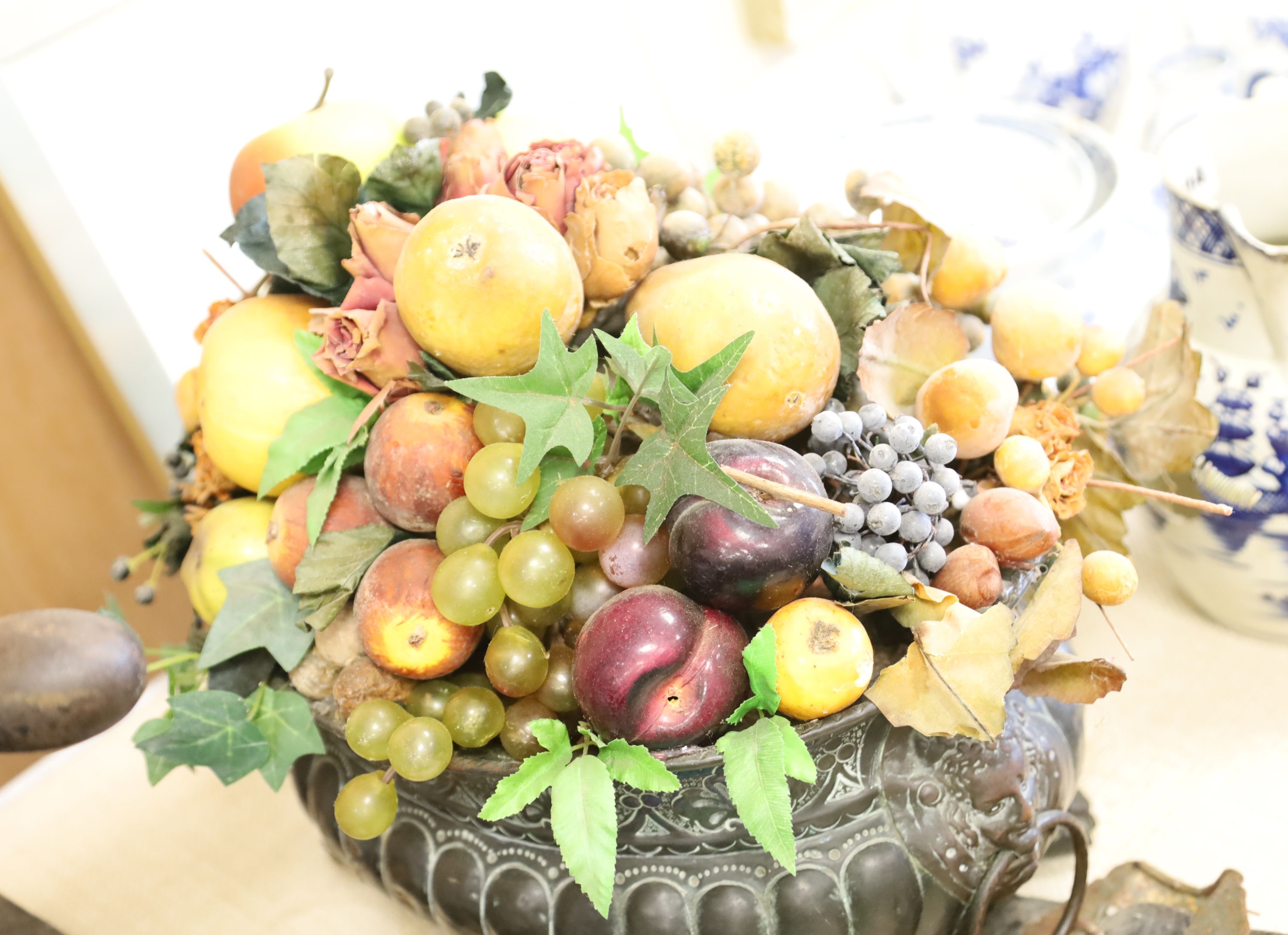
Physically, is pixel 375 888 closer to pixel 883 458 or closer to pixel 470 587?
pixel 470 587

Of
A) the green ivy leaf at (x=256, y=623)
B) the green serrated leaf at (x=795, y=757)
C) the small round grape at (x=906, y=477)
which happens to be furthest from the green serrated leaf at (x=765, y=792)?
the green ivy leaf at (x=256, y=623)

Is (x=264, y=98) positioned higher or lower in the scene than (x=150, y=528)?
higher

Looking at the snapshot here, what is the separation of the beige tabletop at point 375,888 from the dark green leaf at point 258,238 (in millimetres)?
315

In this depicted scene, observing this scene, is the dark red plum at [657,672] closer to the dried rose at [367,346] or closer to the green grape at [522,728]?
the green grape at [522,728]

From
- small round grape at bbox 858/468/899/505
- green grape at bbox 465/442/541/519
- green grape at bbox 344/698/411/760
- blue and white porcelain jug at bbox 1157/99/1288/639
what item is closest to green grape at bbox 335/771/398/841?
green grape at bbox 344/698/411/760

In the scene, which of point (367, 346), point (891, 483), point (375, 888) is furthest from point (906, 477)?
point (375, 888)

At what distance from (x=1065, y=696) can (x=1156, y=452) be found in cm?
15

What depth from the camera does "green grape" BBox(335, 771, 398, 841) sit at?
375 mm

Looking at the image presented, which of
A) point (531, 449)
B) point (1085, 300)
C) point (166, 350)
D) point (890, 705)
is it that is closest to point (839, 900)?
point (890, 705)

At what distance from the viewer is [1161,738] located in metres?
0.54

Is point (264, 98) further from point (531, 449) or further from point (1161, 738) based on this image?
point (1161, 738)

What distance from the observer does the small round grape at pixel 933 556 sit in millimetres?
366

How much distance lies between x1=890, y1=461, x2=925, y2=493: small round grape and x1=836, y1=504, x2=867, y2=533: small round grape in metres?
0.02

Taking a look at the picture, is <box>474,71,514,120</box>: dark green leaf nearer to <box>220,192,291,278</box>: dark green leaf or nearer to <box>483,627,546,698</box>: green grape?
Result: <box>220,192,291,278</box>: dark green leaf
